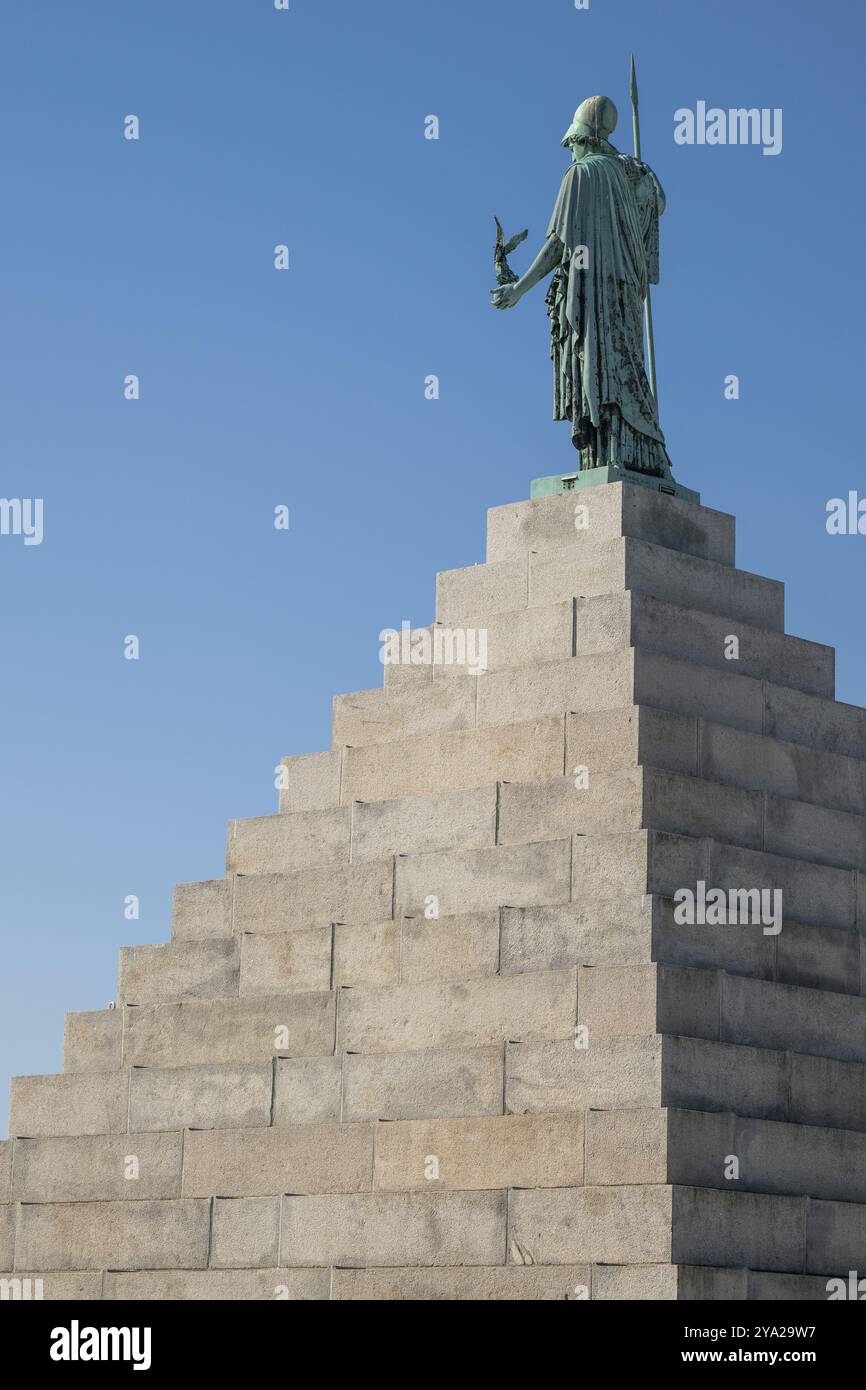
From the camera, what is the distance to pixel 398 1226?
2606cm

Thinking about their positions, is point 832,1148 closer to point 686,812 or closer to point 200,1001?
point 686,812

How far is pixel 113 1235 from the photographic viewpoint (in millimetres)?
28266

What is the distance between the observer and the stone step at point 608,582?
29203 mm

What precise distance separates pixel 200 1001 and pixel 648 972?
5.90 m

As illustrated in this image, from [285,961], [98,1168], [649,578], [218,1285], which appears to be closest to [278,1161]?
[218,1285]

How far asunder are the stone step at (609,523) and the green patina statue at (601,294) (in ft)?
2.06

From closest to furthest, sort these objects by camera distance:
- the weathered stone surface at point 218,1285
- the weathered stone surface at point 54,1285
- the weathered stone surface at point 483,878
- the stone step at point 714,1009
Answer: the stone step at point 714,1009 < the weathered stone surface at point 218,1285 < the weathered stone surface at point 483,878 < the weathered stone surface at point 54,1285

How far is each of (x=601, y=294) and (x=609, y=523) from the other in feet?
9.89

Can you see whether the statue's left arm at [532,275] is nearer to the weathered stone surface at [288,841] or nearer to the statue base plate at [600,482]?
the statue base plate at [600,482]

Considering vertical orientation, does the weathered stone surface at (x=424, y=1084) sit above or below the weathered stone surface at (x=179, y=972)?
below

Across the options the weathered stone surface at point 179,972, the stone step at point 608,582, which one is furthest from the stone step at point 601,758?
the weathered stone surface at point 179,972

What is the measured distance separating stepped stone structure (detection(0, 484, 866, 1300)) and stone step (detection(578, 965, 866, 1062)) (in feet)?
0.11

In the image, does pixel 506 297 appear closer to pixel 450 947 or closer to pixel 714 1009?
pixel 450 947
